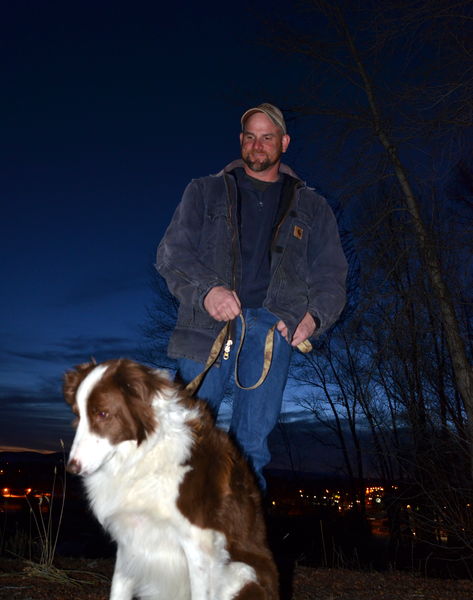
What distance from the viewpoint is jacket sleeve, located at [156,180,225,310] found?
3633mm

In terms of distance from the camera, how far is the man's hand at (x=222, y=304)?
347cm

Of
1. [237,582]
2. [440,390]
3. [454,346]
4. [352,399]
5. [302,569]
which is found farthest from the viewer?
[352,399]

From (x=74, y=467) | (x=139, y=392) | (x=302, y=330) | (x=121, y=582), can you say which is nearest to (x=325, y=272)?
(x=302, y=330)

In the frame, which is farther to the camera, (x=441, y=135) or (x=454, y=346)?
(x=454, y=346)

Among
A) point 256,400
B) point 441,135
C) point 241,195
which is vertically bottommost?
point 256,400

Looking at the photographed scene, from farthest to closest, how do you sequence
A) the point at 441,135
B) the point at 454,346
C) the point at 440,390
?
the point at 440,390 → the point at 454,346 → the point at 441,135

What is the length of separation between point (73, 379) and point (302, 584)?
3588 millimetres

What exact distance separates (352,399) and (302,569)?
12.7 meters

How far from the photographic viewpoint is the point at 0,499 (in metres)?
12.1

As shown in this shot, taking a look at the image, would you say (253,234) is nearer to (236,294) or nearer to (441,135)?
(236,294)

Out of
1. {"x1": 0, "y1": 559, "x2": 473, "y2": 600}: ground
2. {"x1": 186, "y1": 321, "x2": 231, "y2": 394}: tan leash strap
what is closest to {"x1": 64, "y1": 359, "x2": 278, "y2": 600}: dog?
{"x1": 186, "y1": 321, "x2": 231, "y2": 394}: tan leash strap

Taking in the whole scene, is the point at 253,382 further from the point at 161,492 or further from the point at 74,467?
the point at 74,467

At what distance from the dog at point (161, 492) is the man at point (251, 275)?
0.64 metres

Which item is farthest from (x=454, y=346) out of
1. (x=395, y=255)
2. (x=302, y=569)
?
(x=302, y=569)
